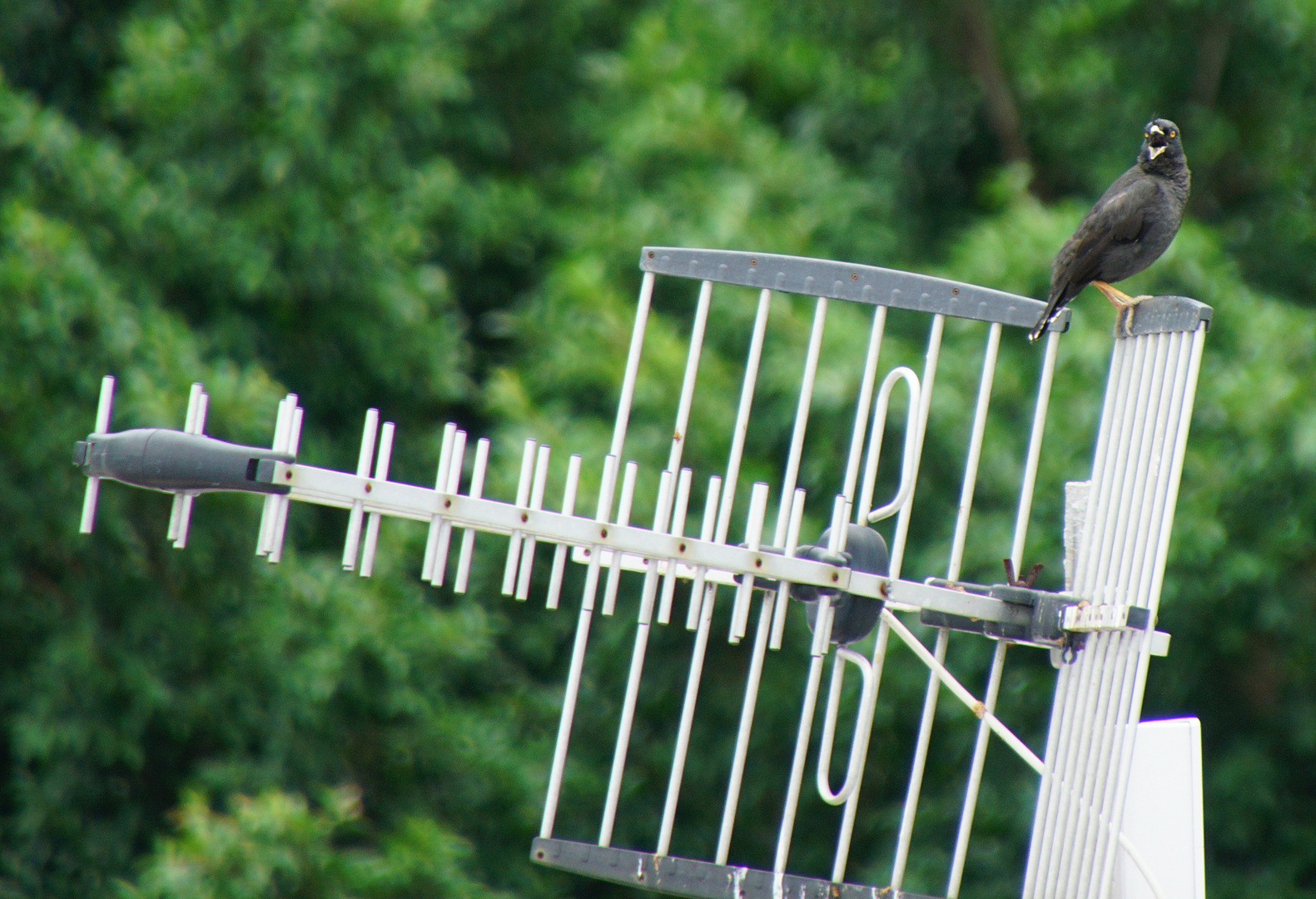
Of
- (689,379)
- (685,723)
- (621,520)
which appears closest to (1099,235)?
(689,379)

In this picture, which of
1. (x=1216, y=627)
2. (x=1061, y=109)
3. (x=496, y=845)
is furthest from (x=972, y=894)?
(x=1061, y=109)

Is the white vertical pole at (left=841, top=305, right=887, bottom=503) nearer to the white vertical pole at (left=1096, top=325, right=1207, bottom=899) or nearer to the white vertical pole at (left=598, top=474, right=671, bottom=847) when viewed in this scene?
the white vertical pole at (left=598, top=474, right=671, bottom=847)

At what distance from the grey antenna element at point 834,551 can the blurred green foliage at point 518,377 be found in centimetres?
318

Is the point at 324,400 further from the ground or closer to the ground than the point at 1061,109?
closer to the ground

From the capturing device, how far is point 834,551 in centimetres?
262

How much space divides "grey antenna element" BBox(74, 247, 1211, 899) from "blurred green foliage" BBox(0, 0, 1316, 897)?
3175 mm

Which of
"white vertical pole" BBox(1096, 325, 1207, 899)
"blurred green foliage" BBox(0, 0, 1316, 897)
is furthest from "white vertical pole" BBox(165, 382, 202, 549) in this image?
"blurred green foliage" BBox(0, 0, 1316, 897)

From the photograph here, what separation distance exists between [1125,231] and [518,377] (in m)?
4.51

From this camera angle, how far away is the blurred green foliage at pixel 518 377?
6.19 metres

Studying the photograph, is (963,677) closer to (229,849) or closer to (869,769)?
(869,769)

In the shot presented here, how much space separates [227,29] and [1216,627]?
19.4 feet

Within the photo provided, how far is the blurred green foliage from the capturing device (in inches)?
244

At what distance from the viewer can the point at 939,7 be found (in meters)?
7.63

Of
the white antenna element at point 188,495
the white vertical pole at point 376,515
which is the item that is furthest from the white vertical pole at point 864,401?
the white antenna element at point 188,495
